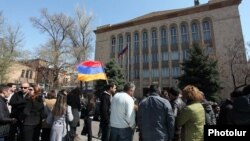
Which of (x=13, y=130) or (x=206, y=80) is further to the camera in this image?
(x=206, y=80)

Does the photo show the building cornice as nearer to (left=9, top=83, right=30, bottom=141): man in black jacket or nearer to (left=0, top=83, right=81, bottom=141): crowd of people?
(left=0, top=83, right=81, bottom=141): crowd of people

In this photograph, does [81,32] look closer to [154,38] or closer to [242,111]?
[154,38]

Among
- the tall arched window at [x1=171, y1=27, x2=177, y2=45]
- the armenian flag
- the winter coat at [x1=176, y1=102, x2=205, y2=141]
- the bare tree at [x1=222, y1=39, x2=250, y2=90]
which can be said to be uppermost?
the tall arched window at [x1=171, y1=27, x2=177, y2=45]

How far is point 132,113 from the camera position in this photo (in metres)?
5.25

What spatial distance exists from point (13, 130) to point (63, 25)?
1366 inches

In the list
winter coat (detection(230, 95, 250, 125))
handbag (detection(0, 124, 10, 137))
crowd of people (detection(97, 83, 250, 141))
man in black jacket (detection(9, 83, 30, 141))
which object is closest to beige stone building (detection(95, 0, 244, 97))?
crowd of people (detection(97, 83, 250, 141))

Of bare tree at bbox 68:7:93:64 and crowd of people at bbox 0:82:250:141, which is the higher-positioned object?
bare tree at bbox 68:7:93:64

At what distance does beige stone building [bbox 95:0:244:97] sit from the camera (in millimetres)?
39875

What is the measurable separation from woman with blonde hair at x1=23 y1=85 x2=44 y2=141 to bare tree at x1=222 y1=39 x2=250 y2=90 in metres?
33.2

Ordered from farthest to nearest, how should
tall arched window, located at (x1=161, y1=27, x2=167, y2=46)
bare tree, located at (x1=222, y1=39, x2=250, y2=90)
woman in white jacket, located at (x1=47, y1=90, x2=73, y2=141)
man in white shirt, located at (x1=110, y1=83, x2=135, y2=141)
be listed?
1. tall arched window, located at (x1=161, y1=27, x2=167, y2=46)
2. bare tree, located at (x1=222, y1=39, x2=250, y2=90)
3. woman in white jacket, located at (x1=47, y1=90, x2=73, y2=141)
4. man in white shirt, located at (x1=110, y1=83, x2=135, y2=141)

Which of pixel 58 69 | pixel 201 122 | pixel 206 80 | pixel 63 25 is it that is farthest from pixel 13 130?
pixel 63 25

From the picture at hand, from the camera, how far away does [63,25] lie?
39312 millimetres

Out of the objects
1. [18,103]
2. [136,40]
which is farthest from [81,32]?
[18,103]

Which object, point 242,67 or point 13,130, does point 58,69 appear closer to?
point 242,67
